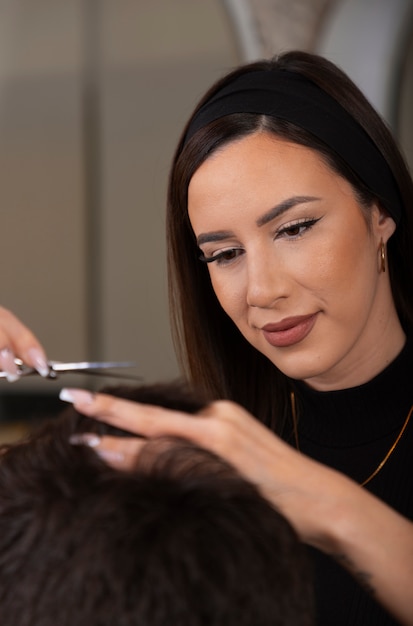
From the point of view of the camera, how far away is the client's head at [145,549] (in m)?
0.72

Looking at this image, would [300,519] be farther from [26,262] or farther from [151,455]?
[26,262]

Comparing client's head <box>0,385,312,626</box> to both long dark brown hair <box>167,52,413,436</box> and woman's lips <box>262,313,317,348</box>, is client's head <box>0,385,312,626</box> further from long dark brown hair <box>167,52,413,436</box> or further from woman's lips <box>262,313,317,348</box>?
long dark brown hair <box>167,52,413,436</box>

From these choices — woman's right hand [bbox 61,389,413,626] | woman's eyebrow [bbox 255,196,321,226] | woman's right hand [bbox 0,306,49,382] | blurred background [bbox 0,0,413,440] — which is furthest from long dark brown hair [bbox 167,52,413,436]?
blurred background [bbox 0,0,413,440]

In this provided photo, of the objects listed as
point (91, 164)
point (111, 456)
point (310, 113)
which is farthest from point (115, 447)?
point (91, 164)

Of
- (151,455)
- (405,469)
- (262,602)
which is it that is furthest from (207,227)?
(262,602)

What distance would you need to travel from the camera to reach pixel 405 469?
1485mm

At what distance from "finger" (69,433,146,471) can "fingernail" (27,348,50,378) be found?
24 cm

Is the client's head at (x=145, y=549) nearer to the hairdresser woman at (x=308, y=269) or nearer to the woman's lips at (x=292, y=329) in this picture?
the hairdresser woman at (x=308, y=269)

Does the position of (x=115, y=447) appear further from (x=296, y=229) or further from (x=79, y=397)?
(x=296, y=229)

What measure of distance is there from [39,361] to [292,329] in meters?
0.43

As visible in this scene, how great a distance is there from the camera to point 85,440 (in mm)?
844

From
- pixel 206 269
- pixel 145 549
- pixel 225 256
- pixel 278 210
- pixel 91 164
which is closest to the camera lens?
pixel 145 549

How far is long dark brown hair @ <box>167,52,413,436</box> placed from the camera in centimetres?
142

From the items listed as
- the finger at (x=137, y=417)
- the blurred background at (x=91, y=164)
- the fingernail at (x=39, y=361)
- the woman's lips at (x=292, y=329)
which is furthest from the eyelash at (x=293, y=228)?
the blurred background at (x=91, y=164)
